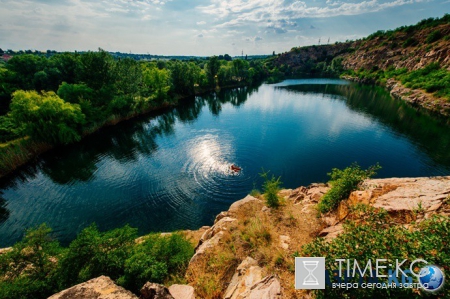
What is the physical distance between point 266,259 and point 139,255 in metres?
6.71

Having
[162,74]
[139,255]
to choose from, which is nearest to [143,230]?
[139,255]

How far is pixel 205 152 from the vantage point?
3297 cm

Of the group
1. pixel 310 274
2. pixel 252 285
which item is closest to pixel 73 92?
pixel 252 285

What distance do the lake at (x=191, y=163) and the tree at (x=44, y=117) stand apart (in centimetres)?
281

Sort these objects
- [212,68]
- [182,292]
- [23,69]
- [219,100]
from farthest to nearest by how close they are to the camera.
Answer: [212,68] → [219,100] → [23,69] → [182,292]

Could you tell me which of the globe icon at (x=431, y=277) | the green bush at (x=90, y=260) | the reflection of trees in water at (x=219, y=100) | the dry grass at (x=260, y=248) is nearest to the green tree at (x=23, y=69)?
the reflection of trees in water at (x=219, y=100)

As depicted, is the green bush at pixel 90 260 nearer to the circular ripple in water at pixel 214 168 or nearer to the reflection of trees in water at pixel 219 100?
the circular ripple in water at pixel 214 168

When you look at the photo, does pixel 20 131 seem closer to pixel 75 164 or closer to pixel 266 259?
pixel 75 164

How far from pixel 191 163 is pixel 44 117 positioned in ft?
89.1

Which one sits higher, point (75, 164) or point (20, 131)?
point (20, 131)

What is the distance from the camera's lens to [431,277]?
512 cm

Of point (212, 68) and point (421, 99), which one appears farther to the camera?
point (212, 68)

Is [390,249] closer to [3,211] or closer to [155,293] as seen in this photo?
[155,293]

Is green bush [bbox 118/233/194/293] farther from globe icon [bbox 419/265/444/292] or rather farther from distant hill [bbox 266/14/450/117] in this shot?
distant hill [bbox 266/14/450/117]
